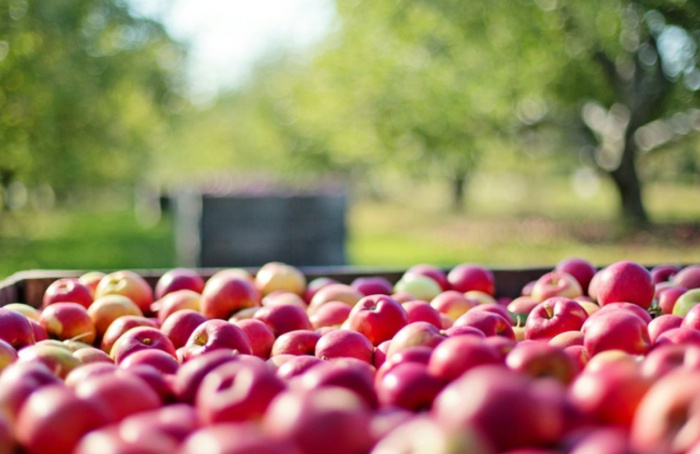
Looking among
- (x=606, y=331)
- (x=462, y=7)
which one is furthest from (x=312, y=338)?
(x=462, y=7)

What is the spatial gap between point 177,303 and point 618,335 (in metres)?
1.93

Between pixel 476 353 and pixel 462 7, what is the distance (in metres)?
12.6

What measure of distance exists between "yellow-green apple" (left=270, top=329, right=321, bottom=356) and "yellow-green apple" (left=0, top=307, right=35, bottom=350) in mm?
828

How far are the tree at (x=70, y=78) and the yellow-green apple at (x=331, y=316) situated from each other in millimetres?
11910

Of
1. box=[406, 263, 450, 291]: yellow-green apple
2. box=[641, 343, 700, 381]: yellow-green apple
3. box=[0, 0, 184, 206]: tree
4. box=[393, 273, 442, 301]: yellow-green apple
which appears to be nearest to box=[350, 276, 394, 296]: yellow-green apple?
box=[393, 273, 442, 301]: yellow-green apple

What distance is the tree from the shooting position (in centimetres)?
1419

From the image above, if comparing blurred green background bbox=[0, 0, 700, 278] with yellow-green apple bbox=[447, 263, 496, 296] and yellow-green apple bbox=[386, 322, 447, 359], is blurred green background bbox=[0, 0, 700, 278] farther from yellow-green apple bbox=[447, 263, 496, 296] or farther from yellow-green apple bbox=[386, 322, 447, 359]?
yellow-green apple bbox=[386, 322, 447, 359]

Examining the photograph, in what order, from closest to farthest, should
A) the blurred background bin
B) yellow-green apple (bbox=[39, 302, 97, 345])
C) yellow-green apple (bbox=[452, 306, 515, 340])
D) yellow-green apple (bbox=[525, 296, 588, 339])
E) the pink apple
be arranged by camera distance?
yellow-green apple (bbox=[452, 306, 515, 340]), yellow-green apple (bbox=[525, 296, 588, 339]), the pink apple, yellow-green apple (bbox=[39, 302, 97, 345]), the blurred background bin

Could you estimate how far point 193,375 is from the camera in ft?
6.00

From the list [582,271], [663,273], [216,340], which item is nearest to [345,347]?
[216,340]

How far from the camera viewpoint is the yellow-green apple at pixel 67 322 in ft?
10.0

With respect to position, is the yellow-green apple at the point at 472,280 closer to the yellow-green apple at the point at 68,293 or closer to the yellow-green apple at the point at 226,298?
the yellow-green apple at the point at 226,298

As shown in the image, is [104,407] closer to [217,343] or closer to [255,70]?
[217,343]

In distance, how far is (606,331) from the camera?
2258 millimetres
